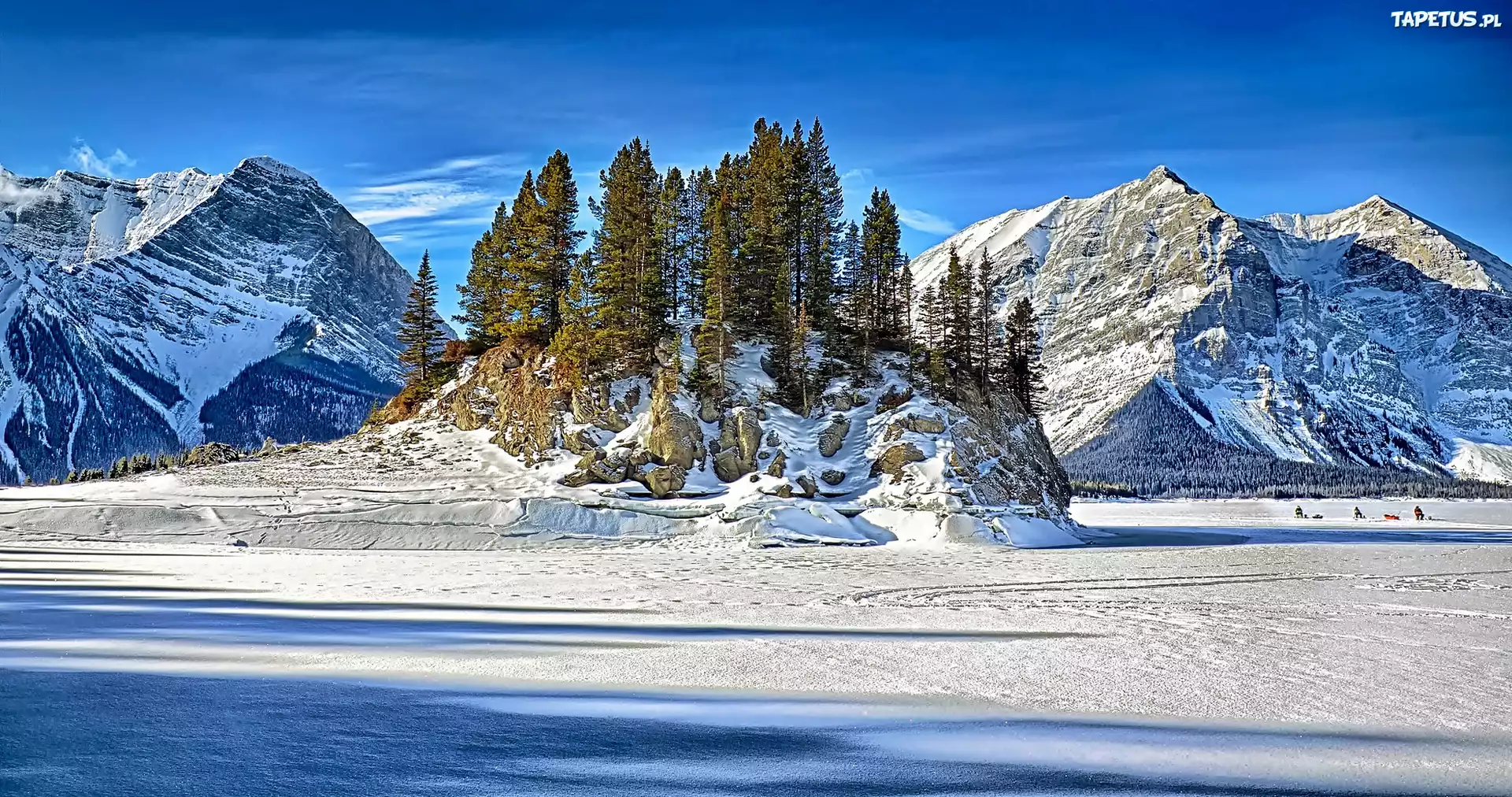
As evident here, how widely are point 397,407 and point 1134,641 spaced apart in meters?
56.0

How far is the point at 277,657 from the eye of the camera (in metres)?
13.8

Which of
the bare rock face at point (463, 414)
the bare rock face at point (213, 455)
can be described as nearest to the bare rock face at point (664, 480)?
the bare rock face at point (463, 414)

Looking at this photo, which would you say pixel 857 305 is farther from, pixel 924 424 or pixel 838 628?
pixel 838 628

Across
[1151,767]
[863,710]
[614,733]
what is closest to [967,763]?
[1151,767]

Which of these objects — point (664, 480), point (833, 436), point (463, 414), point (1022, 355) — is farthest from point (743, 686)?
point (1022, 355)

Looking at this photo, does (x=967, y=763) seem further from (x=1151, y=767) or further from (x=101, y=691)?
(x=101, y=691)

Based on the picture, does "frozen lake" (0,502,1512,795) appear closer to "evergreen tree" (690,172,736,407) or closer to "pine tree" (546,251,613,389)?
"evergreen tree" (690,172,736,407)

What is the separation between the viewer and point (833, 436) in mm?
50188

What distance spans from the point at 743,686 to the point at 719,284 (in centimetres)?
4243

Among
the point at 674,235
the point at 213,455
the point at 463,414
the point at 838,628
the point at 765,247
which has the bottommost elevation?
the point at 838,628

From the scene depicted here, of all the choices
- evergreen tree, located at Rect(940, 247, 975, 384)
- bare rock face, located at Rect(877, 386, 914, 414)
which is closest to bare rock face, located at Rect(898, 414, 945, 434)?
bare rock face, located at Rect(877, 386, 914, 414)

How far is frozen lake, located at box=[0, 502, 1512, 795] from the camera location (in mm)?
8602

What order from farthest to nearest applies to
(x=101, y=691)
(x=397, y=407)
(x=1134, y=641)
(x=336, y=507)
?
1. (x=397, y=407)
2. (x=336, y=507)
3. (x=1134, y=641)
4. (x=101, y=691)

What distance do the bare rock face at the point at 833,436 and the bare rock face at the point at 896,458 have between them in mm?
2644
